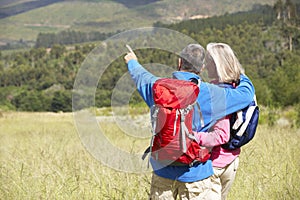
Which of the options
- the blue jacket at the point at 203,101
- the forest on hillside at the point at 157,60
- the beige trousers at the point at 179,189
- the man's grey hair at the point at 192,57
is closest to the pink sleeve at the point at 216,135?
the blue jacket at the point at 203,101

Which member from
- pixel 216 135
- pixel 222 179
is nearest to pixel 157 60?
pixel 222 179

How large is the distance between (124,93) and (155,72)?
258 mm

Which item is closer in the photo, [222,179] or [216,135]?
[216,135]

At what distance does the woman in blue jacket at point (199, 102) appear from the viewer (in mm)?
2852

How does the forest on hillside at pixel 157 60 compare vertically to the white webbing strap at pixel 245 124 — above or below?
below

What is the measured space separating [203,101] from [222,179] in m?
0.67

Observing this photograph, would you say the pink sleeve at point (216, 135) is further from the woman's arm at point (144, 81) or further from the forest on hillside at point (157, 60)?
the forest on hillside at point (157, 60)

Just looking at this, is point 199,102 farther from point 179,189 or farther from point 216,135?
point 179,189

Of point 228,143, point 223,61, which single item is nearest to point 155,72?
point 223,61

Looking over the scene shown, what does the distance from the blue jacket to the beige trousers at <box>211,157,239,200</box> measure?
0.13m

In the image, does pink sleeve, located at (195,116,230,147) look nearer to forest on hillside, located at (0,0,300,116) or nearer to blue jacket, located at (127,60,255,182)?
blue jacket, located at (127,60,255,182)

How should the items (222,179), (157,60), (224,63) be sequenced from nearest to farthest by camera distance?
(224,63) → (222,179) → (157,60)

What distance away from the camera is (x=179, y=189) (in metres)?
3.02

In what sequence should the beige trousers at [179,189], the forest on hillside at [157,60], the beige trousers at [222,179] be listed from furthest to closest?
the forest on hillside at [157,60]
the beige trousers at [222,179]
the beige trousers at [179,189]
